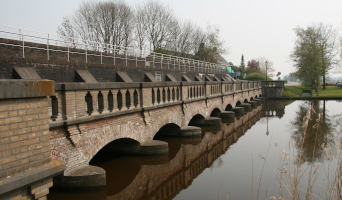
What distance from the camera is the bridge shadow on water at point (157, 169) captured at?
28.9 ft

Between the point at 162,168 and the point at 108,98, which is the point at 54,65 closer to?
the point at 108,98

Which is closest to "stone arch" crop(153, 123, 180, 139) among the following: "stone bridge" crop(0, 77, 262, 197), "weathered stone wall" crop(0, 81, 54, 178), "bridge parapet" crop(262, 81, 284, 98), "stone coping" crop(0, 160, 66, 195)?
"stone bridge" crop(0, 77, 262, 197)

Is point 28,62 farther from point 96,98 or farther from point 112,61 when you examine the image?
point 112,61

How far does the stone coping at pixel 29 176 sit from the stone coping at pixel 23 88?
1.07 m

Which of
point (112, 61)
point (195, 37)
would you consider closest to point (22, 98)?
point (112, 61)

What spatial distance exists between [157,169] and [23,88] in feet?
25.4

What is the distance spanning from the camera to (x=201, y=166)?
12.1 m

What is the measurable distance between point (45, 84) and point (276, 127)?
20320mm

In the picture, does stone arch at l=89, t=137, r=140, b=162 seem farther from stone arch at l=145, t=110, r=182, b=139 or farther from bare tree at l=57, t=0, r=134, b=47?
bare tree at l=57, t=0, r=134, b=47

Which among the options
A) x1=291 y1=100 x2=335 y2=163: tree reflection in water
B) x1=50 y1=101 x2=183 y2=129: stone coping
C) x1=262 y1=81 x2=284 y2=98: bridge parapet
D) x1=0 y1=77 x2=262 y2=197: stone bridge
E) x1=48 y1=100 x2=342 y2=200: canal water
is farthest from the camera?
x1=262 y1=81 x2=284 y2=98: bridge parapet

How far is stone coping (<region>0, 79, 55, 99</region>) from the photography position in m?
3.81

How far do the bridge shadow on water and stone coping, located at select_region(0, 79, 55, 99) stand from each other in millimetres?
4513

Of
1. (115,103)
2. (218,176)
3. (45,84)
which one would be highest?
(45,84)

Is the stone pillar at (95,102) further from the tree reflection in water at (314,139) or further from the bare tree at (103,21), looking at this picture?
the bare tree at (103,21)
